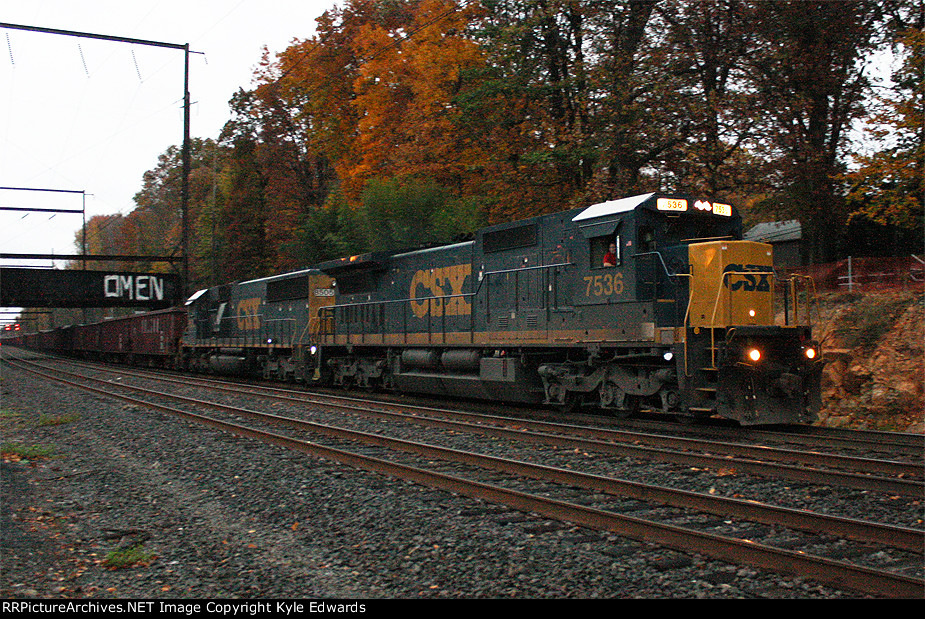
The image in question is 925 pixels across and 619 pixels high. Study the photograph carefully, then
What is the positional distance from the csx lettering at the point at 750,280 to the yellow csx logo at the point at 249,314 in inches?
649

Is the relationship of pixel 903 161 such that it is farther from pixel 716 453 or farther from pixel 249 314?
pixel 249 314

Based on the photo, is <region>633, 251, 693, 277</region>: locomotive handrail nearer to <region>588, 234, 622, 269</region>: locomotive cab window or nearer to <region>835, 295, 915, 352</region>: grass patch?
<region>588, 234, 622, 269</region>: locomotive cab window

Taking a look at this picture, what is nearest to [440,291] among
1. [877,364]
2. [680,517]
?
[877,364]

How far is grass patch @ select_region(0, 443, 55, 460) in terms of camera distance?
9477 mm

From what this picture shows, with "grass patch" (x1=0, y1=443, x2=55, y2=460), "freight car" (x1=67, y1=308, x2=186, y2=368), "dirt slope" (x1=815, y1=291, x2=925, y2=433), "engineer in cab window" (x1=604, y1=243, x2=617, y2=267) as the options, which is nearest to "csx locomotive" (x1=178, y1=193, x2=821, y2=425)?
"engineer in cab window" (x1=604, y1=243, x2=617, y2=267)

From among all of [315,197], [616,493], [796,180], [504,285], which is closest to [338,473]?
[616,493]

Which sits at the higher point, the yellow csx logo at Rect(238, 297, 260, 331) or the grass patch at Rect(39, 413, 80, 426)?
the yellow csx logo at Rect(238, 297, 260, 331)

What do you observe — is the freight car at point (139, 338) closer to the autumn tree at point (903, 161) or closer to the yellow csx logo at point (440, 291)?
the yellow csx logo at point (440, 291)

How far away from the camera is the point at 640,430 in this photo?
34.5 feet

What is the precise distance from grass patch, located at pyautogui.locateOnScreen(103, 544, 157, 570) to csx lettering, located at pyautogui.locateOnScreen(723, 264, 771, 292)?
310 inches

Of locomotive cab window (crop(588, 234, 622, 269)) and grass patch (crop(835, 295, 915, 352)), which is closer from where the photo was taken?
locomotive cab window (crop(588, 234, 622, 269))

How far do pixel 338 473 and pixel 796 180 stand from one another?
15.7 meters

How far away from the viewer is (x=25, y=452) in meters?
9.61

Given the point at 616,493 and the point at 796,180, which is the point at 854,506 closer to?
the point at 616,493
